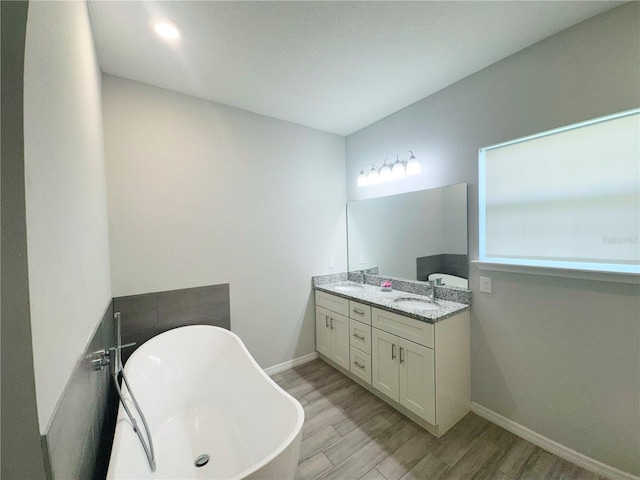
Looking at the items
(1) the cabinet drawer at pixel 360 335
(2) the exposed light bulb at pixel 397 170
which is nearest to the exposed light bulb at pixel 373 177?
(2) the exposed light bulb at pixel 397 170

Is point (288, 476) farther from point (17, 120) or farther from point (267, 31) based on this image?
point (267, 31)

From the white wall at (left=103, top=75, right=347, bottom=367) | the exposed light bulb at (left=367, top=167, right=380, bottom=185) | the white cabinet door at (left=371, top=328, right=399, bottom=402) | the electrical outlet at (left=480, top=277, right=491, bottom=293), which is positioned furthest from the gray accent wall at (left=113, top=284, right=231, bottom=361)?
the electrical outlet at (left=480, top=277, right=491, bottom=293)

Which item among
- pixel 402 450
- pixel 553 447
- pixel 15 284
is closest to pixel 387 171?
pixel 402 450

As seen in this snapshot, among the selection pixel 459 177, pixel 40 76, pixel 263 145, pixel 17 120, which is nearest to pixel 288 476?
pixel 17 120

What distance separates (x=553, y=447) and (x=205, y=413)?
2.43m

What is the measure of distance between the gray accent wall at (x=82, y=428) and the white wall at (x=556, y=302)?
7.80ft

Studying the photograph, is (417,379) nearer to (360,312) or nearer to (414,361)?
(414,361)

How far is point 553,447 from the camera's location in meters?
1.62

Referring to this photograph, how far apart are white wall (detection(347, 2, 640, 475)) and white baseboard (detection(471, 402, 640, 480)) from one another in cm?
3

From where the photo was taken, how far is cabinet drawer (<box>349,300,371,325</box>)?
2230 mm

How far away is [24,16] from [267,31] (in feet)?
4.25

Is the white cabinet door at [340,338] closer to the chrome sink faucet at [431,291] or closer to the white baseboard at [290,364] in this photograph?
the white baseboard at [290,364]

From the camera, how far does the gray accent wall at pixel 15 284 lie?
19.5 inches

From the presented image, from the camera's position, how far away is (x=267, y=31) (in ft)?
5.00
